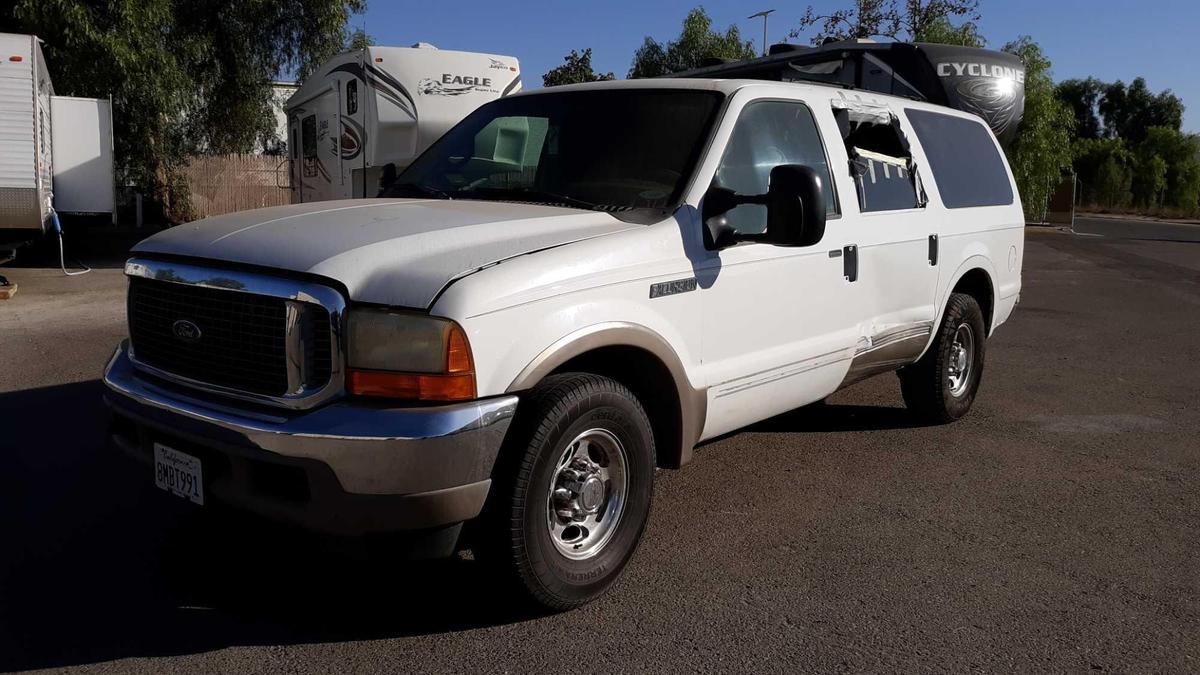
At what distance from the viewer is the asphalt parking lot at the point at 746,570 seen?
338 centimetres

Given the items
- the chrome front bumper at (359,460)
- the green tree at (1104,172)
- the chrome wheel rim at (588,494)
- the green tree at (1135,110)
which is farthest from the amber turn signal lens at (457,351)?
the green tree at (1135,110)

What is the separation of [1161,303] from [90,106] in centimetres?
1504

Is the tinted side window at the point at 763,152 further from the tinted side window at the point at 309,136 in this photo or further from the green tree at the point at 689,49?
the green tree at the point at 689,49

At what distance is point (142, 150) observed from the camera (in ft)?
65.7

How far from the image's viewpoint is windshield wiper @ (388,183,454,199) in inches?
185

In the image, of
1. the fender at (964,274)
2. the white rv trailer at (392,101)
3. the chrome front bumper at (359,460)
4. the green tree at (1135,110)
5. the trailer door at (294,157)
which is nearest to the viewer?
the chrome front bumper at (359,460)

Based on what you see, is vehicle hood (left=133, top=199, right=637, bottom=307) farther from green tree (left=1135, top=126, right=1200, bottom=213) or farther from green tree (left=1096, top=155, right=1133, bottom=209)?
green tree (left=1135, top=126, right=1200, bottom=213)

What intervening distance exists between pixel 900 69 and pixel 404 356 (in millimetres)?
8562

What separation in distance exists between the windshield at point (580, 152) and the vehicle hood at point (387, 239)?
28 centimetres

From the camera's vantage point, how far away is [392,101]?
508 inches

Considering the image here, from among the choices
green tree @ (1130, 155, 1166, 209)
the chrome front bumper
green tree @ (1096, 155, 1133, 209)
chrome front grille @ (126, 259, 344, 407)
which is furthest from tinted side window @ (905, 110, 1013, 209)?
green tree @ (1130, 155, 1166, 209)

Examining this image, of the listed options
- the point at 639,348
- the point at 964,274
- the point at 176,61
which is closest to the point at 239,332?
the point at 639,348

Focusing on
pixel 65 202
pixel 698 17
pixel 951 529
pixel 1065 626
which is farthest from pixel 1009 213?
pixel 698 17

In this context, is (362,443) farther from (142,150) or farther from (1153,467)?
(142,150)
